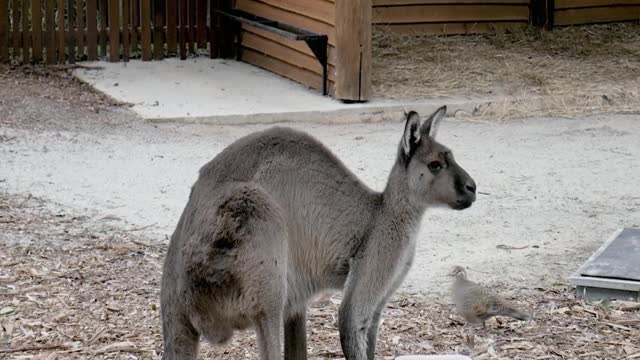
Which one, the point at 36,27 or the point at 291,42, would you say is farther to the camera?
the point at 36,27

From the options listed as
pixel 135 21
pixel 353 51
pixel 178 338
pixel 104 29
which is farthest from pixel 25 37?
pixel 178 338

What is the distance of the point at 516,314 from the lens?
253 inches

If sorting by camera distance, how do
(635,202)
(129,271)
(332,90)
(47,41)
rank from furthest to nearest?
(47,41)
(332,90)
(635,202)
(129,271)

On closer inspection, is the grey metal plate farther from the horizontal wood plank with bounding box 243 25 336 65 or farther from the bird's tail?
the horizontal wood plank with bounding box 243 25 336 65

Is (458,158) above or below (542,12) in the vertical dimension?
below

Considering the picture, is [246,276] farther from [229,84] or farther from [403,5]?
[403,5]

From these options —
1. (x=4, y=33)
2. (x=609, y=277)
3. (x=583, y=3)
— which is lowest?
(x=609, y=277)

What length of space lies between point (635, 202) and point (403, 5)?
22.1 ft

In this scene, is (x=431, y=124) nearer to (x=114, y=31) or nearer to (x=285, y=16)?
(x=285, y=16)

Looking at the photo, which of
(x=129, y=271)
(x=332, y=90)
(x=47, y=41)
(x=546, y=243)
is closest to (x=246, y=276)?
(x=129, y=271)

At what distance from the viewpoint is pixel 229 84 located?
41.7 feet

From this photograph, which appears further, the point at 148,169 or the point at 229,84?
the point at 229,84

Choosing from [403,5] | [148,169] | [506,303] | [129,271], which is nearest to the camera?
[506,303]

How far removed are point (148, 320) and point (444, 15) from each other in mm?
9518
